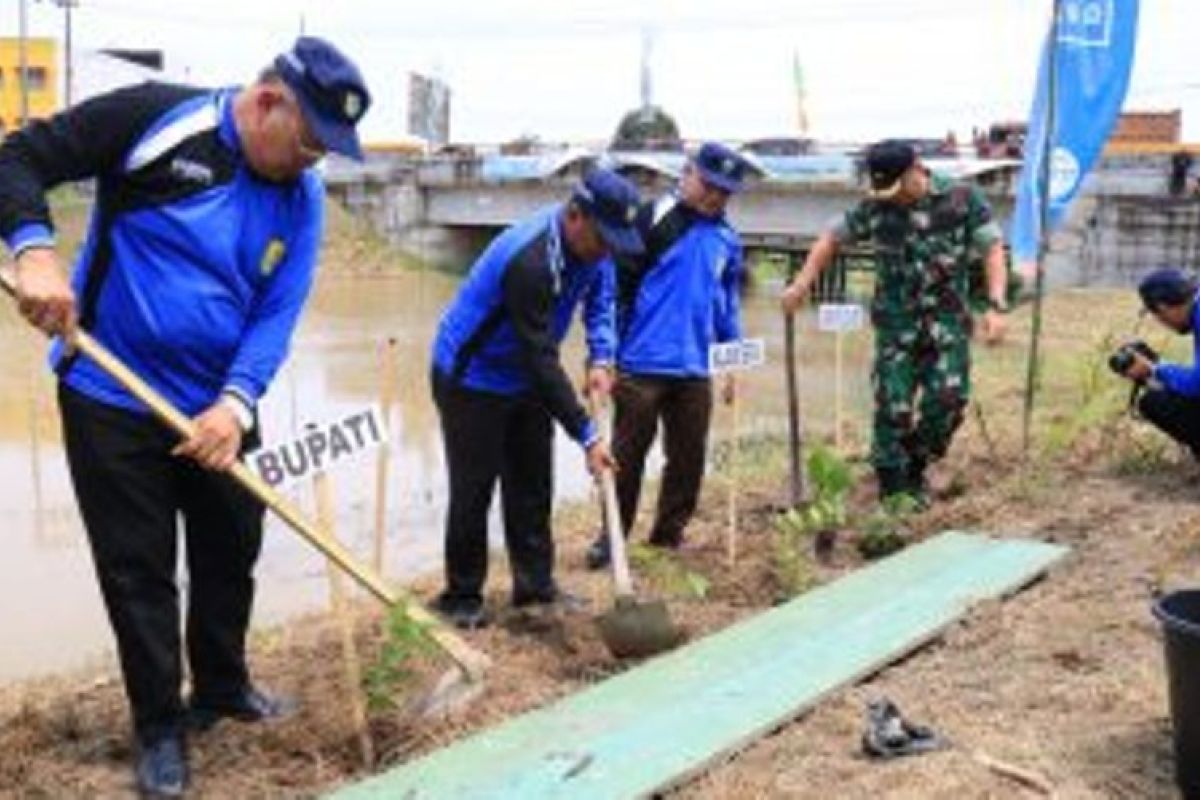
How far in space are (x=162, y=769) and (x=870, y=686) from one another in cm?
211

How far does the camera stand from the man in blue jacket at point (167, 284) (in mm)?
4008

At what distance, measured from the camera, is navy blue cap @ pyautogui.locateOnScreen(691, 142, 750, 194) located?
6.79m

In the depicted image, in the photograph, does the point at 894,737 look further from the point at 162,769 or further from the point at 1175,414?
the point at 1175,414

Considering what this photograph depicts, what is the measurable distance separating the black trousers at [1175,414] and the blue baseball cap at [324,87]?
4914mm

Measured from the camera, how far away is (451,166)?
37375 millimetres

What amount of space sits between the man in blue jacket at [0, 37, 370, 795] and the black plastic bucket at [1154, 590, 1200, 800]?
7.70 feet

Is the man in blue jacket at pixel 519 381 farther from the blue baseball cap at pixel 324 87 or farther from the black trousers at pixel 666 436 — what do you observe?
the blue baseball cap at pixel 324 87

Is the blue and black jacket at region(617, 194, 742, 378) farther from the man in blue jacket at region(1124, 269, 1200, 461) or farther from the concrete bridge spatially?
the concrete bridge

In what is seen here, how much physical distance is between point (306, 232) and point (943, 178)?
432cm

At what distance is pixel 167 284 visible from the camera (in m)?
4.12

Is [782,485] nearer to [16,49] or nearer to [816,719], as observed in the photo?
[816,719]

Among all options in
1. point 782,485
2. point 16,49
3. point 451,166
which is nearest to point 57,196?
point 451,166

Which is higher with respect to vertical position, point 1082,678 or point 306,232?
point 306,232

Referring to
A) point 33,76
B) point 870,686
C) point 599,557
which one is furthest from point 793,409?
point 33,76
